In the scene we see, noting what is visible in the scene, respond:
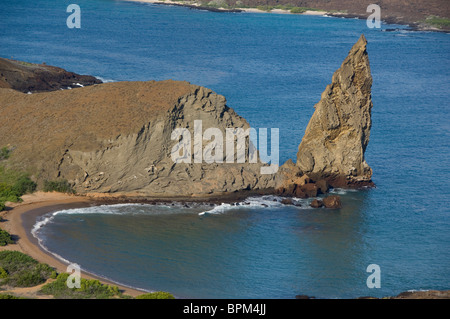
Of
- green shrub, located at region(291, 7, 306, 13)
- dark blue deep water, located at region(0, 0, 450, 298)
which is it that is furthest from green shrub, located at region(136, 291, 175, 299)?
green shrub, located at region(291, 7, 306, 13)

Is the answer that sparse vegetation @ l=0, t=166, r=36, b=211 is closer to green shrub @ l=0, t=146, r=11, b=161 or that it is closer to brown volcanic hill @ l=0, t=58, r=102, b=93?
green shrub @ l=0, t=146, r=11, b=161

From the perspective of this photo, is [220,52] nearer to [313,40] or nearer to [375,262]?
[313,40]

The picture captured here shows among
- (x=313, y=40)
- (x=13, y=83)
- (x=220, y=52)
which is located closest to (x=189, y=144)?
(x=13, y=83)

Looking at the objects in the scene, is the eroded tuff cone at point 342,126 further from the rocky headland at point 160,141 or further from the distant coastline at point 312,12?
the distant coastline at point 312,12

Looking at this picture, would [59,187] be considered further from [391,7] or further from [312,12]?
[391,7]

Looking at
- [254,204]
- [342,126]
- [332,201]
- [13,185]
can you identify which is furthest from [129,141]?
[342,126]

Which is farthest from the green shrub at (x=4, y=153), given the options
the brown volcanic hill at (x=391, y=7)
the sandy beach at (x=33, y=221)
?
the brown volcanic hill at (x=391, y=7)
